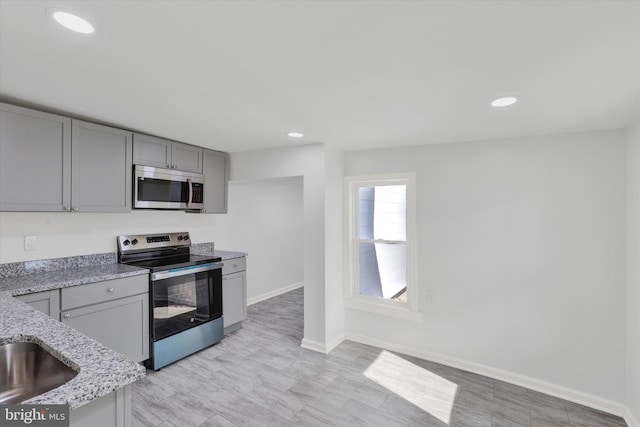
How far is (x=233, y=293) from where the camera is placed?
378cm

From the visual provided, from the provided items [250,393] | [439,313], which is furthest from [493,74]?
[250,393]

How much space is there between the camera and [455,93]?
1956 mm

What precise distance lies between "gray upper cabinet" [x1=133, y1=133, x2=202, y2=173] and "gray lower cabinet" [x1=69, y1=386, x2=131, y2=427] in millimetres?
2527

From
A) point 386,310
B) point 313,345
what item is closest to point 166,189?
point 313,345

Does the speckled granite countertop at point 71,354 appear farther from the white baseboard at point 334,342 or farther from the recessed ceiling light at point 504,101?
the white baseboard at point 334,342

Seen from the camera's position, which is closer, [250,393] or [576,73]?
[576,73]

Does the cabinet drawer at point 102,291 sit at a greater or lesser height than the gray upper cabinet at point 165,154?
lesser

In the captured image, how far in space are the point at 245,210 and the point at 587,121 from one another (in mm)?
4097

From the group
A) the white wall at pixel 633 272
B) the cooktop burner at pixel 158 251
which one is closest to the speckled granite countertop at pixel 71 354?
the cooktop burner at pixel 158 251

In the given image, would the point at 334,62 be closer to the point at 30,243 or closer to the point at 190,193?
the point at 190,193

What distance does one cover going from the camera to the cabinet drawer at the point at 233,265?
367 cm

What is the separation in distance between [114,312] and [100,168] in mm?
1253

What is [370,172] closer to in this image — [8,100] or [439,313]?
[439,313]

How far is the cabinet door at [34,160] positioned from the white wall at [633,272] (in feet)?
14.3
